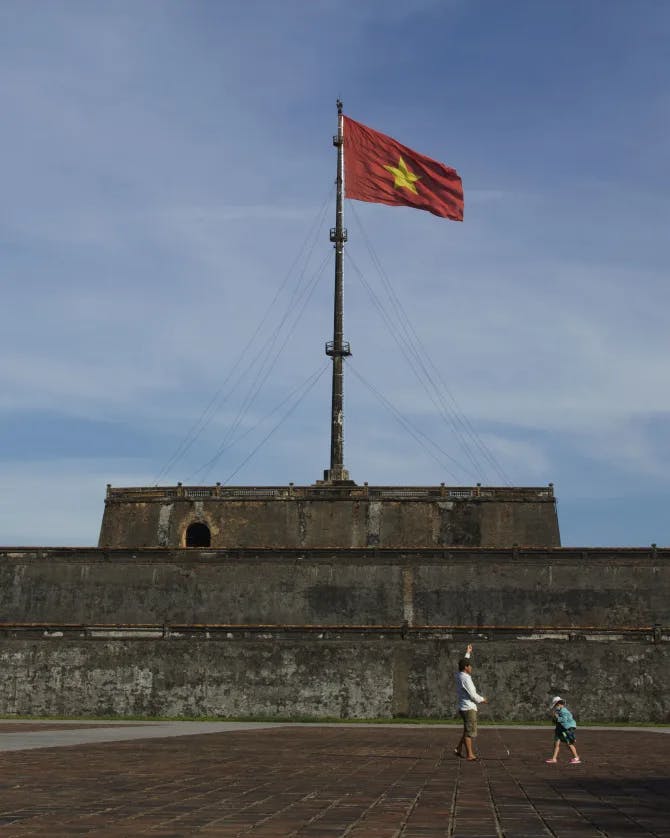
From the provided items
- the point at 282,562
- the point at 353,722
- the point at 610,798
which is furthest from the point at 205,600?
the point at 610,798

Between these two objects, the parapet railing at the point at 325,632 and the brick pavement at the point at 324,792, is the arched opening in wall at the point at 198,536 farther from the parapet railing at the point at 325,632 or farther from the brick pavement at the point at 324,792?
the brick pavement at the point at 324,792

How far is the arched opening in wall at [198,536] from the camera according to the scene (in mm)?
38250

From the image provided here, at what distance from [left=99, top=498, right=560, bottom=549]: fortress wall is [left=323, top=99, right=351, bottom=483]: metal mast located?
2.16 m

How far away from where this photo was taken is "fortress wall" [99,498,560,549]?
37094mm

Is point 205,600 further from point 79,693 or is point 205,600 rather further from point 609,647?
point 609,647

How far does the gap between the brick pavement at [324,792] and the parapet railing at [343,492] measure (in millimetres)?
21842

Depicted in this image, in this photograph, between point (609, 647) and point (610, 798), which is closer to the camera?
point (610, 798)

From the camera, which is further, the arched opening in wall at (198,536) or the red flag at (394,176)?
the red flag at (394,176)

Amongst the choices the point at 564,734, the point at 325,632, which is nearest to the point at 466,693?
the point at 564,734

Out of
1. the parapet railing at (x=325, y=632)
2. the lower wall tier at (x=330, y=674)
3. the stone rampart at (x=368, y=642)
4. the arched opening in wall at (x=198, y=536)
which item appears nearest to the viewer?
the lower wall tier at (x=330, y=674)

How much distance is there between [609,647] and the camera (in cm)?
2748

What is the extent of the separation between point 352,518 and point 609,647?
1215 centimetres

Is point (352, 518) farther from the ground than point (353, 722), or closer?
farther from the ground

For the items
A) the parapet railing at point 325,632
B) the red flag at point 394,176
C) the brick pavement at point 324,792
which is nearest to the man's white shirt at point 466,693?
the brick pavement at point 324,792
